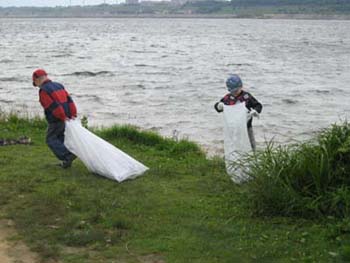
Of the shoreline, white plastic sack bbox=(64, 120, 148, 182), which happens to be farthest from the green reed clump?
the shoreline

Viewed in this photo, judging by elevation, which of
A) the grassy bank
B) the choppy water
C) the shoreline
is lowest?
the choppy water

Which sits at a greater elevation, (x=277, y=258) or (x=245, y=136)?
(x=245, y=136)

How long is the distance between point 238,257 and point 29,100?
15.4m

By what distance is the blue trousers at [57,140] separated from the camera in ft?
28.4

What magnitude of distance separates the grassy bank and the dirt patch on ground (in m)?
0.08

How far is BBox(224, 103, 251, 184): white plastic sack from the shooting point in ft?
26.0

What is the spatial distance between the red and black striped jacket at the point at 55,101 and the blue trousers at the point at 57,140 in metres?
0.27

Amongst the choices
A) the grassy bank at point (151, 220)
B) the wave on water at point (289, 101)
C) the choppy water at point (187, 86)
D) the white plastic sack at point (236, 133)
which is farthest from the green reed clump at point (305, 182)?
the wave on water at point (289, 101)

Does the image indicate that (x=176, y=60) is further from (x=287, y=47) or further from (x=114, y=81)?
(x=287, y=47)

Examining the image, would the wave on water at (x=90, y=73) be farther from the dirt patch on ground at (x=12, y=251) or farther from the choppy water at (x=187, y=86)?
the dirt patch on ground at (x=12, y=251)

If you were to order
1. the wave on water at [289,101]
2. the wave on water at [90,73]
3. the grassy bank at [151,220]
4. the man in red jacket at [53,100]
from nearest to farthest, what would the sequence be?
the grassy bank at [151,220]
the man in red jacket at [53,100]
the wave on water at [289,101]
the wave on water at [90,73]

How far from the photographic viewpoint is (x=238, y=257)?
5.67 meters

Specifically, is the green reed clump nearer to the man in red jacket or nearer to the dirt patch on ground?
the dirt patch on ground

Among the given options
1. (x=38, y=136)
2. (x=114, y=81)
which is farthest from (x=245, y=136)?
(x=114, y=81)
